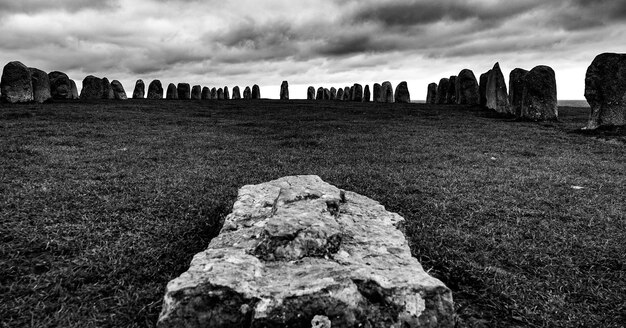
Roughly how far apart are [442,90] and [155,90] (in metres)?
32.8

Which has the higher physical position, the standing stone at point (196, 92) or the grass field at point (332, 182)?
the standing stone at point (196, 92)

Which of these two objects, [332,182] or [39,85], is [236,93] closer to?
[39,85]

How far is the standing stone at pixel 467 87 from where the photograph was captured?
3622cm

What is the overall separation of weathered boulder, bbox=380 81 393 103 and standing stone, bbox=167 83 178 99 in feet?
84.0

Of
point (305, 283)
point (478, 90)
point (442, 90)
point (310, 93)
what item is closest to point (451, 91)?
point (442, 90)

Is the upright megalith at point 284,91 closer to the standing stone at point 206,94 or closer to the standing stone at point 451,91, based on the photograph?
the standing stone at point 206,94

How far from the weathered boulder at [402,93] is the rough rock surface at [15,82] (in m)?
36.2

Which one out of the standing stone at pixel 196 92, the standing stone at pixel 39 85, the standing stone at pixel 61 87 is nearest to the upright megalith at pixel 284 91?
the standing stone at pixel 196 92

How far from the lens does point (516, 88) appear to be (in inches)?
1022

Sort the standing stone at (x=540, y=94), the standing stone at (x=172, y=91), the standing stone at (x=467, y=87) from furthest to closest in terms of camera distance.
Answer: the standing stone at (x=172, y=91) < the standing stone at (x=467, y=87) < the standing stone at (x=540, y=94)

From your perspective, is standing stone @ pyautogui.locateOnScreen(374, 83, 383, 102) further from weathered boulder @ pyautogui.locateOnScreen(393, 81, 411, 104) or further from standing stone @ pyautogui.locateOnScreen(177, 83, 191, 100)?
standing stone @ pyautogui.locateOnScreen(177, 83, 191, 100)

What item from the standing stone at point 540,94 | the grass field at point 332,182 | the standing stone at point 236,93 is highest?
the standing stone at point 236,93

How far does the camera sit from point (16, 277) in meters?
4.76

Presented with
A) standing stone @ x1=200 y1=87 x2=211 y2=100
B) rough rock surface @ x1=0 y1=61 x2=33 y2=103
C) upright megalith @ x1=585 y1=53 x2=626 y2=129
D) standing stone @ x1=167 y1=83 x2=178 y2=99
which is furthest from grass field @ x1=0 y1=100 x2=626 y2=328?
standing stone @ x1=200 y1=87 x2=211 y2=100
